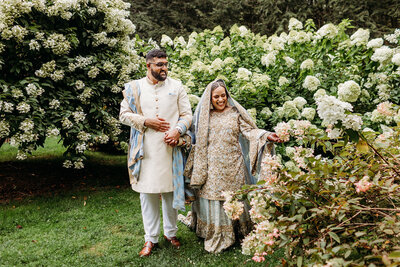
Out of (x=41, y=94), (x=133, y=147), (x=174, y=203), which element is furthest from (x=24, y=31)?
(x=174, y=203)

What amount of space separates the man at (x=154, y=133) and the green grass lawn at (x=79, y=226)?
42cm

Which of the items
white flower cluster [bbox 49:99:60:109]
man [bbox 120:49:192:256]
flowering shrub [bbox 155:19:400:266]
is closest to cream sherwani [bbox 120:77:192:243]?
man [bbox 120:49:192:256]

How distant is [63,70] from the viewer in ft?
16.7

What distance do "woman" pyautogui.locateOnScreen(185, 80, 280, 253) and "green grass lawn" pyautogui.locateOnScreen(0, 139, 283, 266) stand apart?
0.27 metres

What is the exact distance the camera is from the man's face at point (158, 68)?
3.41 metres

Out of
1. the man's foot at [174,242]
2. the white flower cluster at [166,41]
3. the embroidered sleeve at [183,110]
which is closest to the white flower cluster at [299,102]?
the embroidered sleeve at [183,110]

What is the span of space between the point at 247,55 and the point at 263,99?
1416 millimetres

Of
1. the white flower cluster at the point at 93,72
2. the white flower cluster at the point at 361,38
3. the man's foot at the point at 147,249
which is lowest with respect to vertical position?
the man's foot at the point at 147,249

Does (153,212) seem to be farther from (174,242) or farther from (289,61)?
(289,61)

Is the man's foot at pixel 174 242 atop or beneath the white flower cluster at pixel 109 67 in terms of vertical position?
beneath

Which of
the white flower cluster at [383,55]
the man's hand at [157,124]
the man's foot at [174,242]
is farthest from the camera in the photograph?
the white flower cluster at [383,55]

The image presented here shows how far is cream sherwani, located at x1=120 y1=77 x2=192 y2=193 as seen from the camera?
344 cm

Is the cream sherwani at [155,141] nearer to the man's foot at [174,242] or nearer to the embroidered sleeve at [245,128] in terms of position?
the man's foot at [174,242]

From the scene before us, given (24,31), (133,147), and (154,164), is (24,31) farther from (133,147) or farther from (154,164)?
(154,164)
